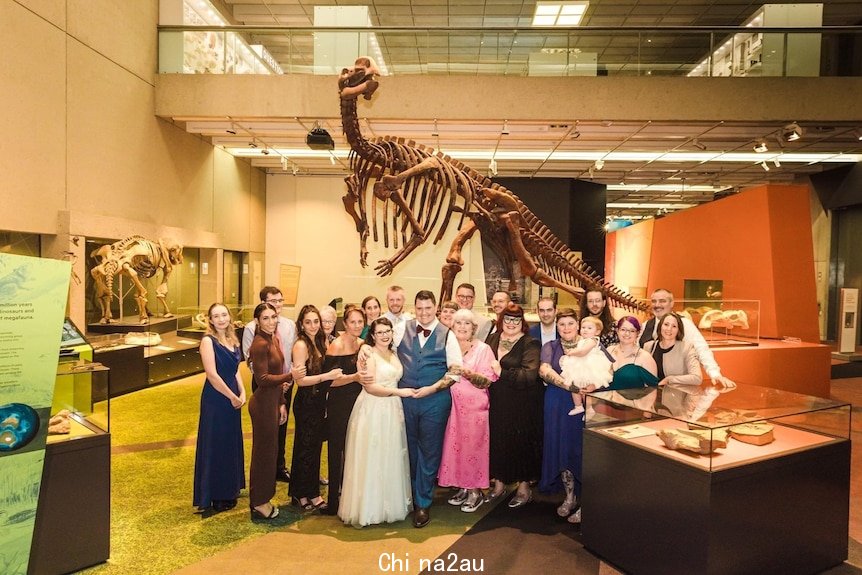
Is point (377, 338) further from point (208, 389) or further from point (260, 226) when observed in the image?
point (260, 226)

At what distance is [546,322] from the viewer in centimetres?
439

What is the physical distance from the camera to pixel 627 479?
130 inches

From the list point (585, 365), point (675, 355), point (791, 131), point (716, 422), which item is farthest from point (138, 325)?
point (791, 131)

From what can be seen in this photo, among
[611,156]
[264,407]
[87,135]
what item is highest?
[611,156]

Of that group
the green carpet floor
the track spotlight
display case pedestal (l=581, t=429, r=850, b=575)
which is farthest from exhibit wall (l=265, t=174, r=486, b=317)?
display case pedestal (l=581, t=429, r=850, b=575)

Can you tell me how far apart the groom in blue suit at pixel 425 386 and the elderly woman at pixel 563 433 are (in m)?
0.75

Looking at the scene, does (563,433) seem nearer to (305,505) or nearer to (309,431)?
(309,431)

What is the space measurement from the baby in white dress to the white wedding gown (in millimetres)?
1228

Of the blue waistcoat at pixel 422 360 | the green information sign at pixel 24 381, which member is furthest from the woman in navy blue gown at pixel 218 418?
the blue waistcoat at pixel 422 360

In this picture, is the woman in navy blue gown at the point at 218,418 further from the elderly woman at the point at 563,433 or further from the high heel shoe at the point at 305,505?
the elderly woman at the point at 563,433

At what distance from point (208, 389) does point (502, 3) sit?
35.1 ft

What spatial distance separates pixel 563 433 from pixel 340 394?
1.68 metres

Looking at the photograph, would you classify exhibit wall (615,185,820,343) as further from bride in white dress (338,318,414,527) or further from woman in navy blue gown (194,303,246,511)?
woman in navy blue gown (194,303,246,511)

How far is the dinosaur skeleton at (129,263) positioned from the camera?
328 inches
